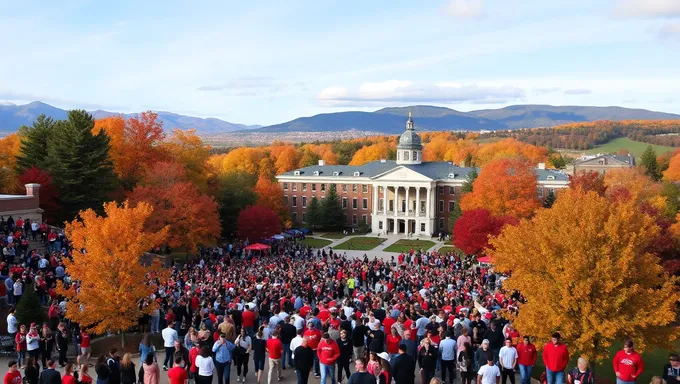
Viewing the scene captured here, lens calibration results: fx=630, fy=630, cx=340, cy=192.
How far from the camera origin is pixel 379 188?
77562mm

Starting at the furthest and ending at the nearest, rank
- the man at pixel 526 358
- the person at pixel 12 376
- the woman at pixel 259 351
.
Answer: the woman at pixel 259 351, the man at pixel 526 358, the person at pixel 12 376

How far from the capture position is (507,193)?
57438 mm

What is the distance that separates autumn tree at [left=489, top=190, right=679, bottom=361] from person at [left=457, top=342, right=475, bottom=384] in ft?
9.43

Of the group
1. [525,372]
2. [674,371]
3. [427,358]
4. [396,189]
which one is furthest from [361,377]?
[396,189]

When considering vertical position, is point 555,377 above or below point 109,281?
below

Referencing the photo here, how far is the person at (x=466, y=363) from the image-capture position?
637 inches

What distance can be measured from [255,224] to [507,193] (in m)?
23.0

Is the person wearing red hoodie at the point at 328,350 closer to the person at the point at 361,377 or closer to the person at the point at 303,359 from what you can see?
the person at the point at 303,359

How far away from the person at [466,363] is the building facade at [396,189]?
56316 mm

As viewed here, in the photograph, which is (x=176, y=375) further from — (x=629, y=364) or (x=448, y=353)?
(x=629, y=364)

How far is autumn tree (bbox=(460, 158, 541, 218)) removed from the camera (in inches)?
2243

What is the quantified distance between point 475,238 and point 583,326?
31.6 meters

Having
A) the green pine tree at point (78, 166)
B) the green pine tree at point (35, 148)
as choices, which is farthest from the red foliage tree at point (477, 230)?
the green pine tree at point (35, 148)

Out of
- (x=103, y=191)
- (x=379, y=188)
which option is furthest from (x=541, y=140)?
(x=103, y=191)
